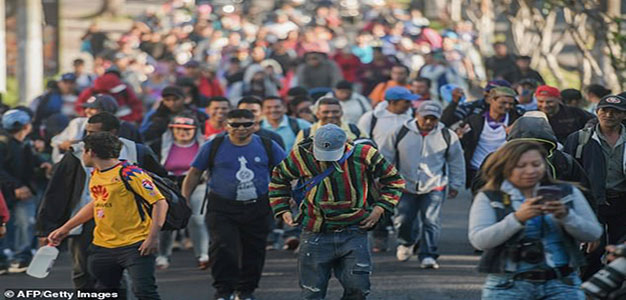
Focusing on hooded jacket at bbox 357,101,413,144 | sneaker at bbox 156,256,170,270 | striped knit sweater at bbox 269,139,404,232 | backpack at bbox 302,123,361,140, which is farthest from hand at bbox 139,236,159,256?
hooded jacket at bbox 357,101,413,144

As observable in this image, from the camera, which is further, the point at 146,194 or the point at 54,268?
the point at 54,268

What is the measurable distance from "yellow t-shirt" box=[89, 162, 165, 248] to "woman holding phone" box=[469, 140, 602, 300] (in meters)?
2.71

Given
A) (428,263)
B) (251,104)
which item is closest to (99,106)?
(251,104)

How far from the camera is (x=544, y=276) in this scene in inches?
277

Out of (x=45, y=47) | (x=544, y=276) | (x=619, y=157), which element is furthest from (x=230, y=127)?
(x=45, y=47)

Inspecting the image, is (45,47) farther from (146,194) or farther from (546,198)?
(546,198)

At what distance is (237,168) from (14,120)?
3180mm

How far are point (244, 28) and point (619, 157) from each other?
24.5m

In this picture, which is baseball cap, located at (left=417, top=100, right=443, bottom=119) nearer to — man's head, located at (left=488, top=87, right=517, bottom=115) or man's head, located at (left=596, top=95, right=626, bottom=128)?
man's head, located at (left=488, top=87, right=517, bottom=115)

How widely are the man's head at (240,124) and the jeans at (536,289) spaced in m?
4.26

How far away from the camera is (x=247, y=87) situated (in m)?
20.6

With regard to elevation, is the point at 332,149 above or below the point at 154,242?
above

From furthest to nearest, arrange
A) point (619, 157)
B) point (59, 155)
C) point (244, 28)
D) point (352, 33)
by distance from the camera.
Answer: point (352, 33) < point (244, 28) < point (59, 155) < point (619, 157)

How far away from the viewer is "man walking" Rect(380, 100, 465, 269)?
13.0 metres
